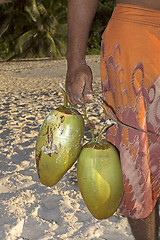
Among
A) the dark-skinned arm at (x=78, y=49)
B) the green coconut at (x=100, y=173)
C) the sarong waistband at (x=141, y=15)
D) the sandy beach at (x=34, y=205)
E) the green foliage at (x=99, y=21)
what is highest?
the sarong waistband at (x=141, y=15)

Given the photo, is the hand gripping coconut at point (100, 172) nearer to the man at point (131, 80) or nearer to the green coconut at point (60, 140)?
the green coconut at point (60, 140)

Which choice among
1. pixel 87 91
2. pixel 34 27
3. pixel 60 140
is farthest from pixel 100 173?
pixel 34 27

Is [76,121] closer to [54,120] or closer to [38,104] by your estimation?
[54,120]

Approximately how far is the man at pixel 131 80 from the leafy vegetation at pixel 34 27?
39.3 feet

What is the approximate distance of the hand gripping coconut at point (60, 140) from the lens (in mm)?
1111

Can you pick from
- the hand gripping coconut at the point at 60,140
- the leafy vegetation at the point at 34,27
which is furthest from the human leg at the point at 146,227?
the leafy vegetation at the point at 34,27

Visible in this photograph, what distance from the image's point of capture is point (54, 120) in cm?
114

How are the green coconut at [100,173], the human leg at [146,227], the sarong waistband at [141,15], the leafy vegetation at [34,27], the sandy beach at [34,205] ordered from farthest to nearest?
the leafy vegetation at [34,27] < the sandy beach at [34,205] < the human leg at [146,227] < the sarong waistband at [141,15] < the green coconut at [100,173]

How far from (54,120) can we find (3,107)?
3863mm

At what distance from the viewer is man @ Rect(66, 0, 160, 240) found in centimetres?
115

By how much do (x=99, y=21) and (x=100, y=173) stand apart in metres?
17.4

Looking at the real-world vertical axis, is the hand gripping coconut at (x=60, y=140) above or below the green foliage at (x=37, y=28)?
above

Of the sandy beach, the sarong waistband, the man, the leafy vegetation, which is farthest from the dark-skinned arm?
the leafy vegetation

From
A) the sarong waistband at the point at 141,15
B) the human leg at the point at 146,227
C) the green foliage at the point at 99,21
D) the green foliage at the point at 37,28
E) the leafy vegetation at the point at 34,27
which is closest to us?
the sarong waistband at the point at 141,15
